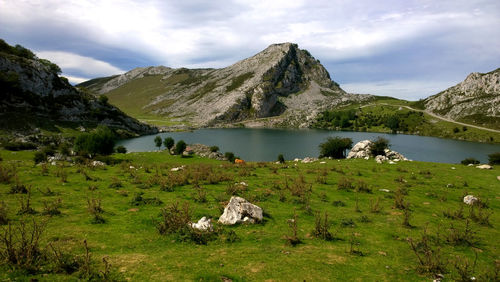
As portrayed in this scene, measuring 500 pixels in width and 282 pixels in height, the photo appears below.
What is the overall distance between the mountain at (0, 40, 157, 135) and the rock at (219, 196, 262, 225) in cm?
11965

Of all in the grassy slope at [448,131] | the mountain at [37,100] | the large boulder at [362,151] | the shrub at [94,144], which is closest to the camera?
the large boulder at [362,151]

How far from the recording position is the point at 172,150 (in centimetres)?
8000

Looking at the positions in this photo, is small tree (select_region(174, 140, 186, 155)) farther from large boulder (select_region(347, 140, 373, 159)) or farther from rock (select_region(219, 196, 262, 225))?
rock (select_region(219, 196, 262, 225))

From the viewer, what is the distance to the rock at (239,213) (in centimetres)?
1496

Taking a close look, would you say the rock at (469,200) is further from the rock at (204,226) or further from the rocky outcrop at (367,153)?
the rocky outcrop at (367,153)

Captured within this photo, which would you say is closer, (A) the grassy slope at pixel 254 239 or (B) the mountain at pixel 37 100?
(A) the grassy slope at pixel 254 239

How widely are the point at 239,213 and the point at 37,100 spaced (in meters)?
147

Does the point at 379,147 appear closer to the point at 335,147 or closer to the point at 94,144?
the point at 335,147

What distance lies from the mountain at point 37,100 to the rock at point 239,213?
393 ft

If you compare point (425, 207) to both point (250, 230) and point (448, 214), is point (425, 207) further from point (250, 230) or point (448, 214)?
point (250, 230)

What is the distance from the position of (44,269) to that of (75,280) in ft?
4.66

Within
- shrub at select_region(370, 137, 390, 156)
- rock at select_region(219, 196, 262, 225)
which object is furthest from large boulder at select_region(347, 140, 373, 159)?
rock at select_region(219, 196, 262, 225)

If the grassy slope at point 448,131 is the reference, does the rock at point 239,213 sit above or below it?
below

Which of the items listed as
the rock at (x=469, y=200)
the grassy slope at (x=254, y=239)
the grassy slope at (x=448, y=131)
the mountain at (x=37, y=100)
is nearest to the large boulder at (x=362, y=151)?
the rock at (x=469, y=200)
